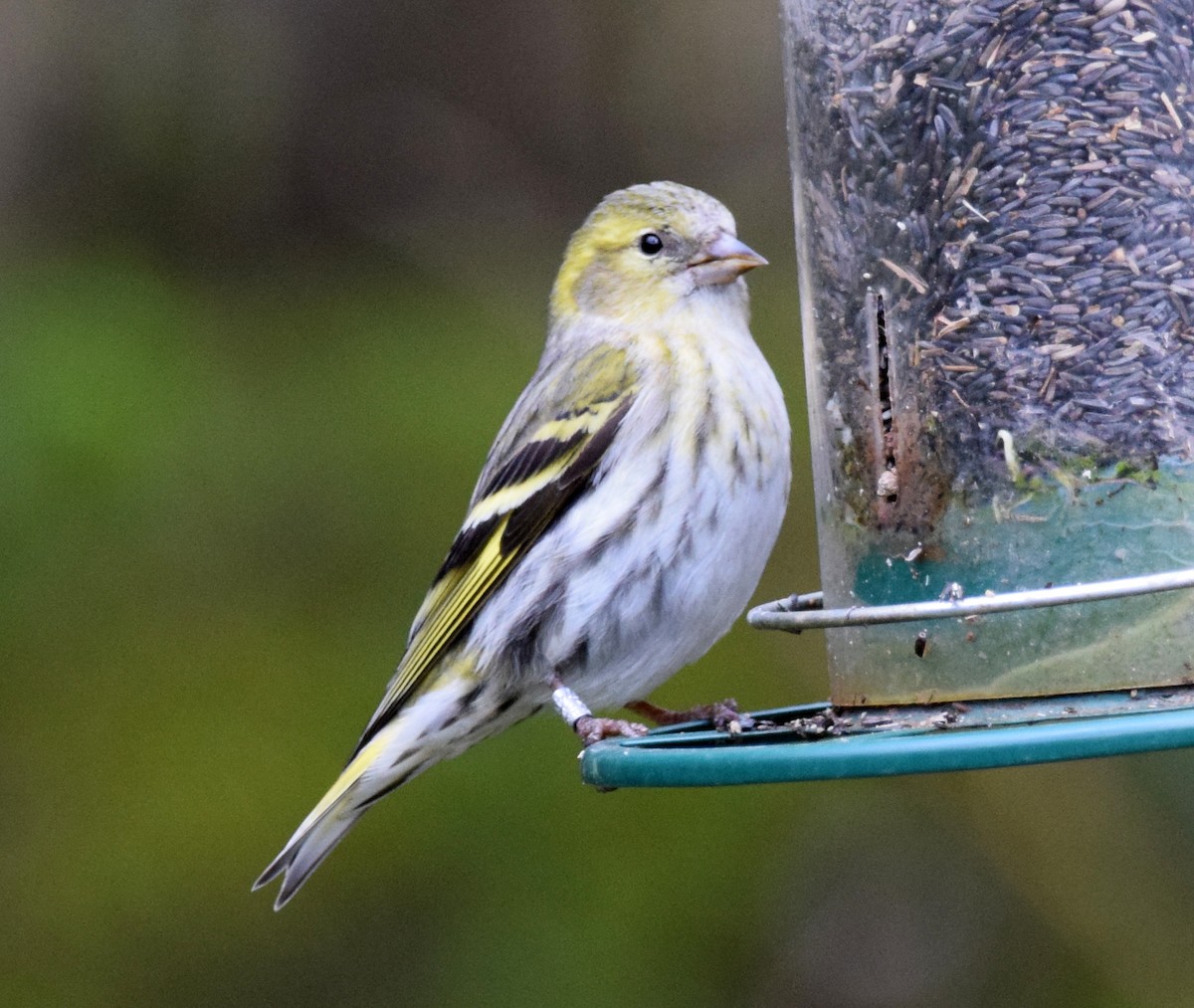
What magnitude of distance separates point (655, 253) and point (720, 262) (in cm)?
20

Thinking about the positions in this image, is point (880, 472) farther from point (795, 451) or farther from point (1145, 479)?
point (795, 451)

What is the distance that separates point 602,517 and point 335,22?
4.03 meters

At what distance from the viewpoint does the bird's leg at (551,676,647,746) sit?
3.77 metres

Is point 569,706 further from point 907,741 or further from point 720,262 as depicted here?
point 907,741

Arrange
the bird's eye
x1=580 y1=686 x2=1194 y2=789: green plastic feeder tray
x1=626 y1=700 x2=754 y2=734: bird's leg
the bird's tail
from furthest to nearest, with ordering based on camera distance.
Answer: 1. the bird's eye
2. the bird's tail
3. x1=626 y1=700 x2=754 y2=734: bird's leg
4. x1=580 y1=686 x2=1194 y2=789: green plastic feeder tray

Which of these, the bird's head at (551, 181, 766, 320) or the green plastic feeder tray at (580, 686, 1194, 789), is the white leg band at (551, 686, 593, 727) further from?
the bird's head at (551, 181, 766, 320)

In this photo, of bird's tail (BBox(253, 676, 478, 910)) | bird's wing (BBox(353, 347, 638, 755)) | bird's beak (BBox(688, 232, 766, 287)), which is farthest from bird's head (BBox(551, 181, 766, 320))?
bird's tail (BBox(253, 676, 478, 910))

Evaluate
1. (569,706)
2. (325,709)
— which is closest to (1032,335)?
(569,706)

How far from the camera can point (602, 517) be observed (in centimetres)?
403

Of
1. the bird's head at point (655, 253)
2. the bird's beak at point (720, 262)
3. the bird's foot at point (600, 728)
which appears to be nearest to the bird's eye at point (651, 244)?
the bird's head at point (655, 253)

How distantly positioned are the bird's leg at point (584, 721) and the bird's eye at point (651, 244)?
1.08 metres

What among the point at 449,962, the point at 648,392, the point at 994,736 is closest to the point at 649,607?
the point at 648,392

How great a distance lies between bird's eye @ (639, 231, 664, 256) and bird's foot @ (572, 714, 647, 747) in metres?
1.21

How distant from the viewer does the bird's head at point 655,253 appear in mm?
4324
